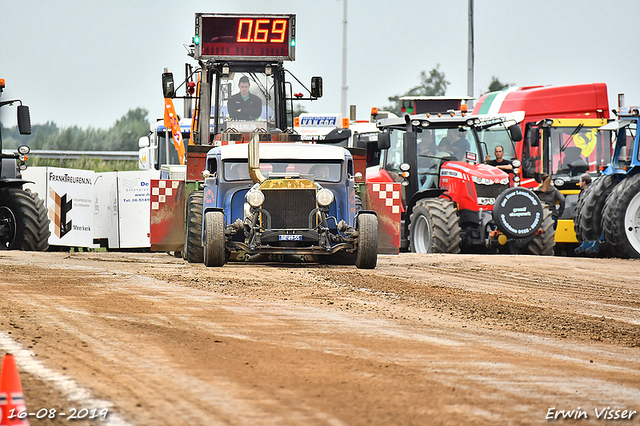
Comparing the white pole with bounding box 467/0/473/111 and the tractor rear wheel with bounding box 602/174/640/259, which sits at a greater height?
the white pole with bounding box 467/0/473/111

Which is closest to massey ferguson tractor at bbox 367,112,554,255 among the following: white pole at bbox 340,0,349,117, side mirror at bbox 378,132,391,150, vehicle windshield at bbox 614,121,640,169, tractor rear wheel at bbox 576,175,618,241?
side mirror at bbox 378,132,391,150

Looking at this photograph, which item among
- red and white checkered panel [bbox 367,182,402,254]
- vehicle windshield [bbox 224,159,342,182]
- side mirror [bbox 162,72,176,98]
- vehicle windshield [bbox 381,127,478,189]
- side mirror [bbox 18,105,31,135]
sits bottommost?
red and white checkered panel [bbox 367,182,402,254]

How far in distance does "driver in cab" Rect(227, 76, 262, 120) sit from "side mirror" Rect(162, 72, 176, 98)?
1.09 m

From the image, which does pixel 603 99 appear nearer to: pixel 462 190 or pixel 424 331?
pixel 462 190

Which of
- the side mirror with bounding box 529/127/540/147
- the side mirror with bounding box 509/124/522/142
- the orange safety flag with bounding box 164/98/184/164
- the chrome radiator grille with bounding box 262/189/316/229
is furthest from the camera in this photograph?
the orange safety flag with bounding box 164/98/184/164

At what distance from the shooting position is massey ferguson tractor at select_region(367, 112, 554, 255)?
1539 centimetres

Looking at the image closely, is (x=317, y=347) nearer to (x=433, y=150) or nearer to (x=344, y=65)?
(x=433, y=150)

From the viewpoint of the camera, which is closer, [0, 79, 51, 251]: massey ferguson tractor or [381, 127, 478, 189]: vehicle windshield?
[0, 79, 51, 251]: massey ferguson tractor

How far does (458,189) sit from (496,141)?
223cm

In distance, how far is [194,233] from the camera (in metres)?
12.4

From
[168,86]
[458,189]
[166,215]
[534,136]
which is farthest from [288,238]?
[534,136]

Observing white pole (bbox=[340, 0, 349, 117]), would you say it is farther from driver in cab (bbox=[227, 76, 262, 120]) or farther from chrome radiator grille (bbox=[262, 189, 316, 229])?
chrome radiator grille (bbox=[262, 189, 316, 229])

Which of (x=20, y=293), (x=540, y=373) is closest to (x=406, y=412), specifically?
(x=540, y=373)

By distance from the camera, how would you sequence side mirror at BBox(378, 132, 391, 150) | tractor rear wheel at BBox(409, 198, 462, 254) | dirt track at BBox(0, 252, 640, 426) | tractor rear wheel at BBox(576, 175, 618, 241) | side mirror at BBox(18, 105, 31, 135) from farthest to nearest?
1. side mirror at BBox(378, 132, 391, 150)
2. tractor rear wheel at BBox(576, 175, 618, 241)
3. tractor rear wheel at BBox(409, 198, 462, 254)
4. side mirror at BBox(18, 105, 31, 135)
5. dirt track at BBox(0, 252, 640, 426)
